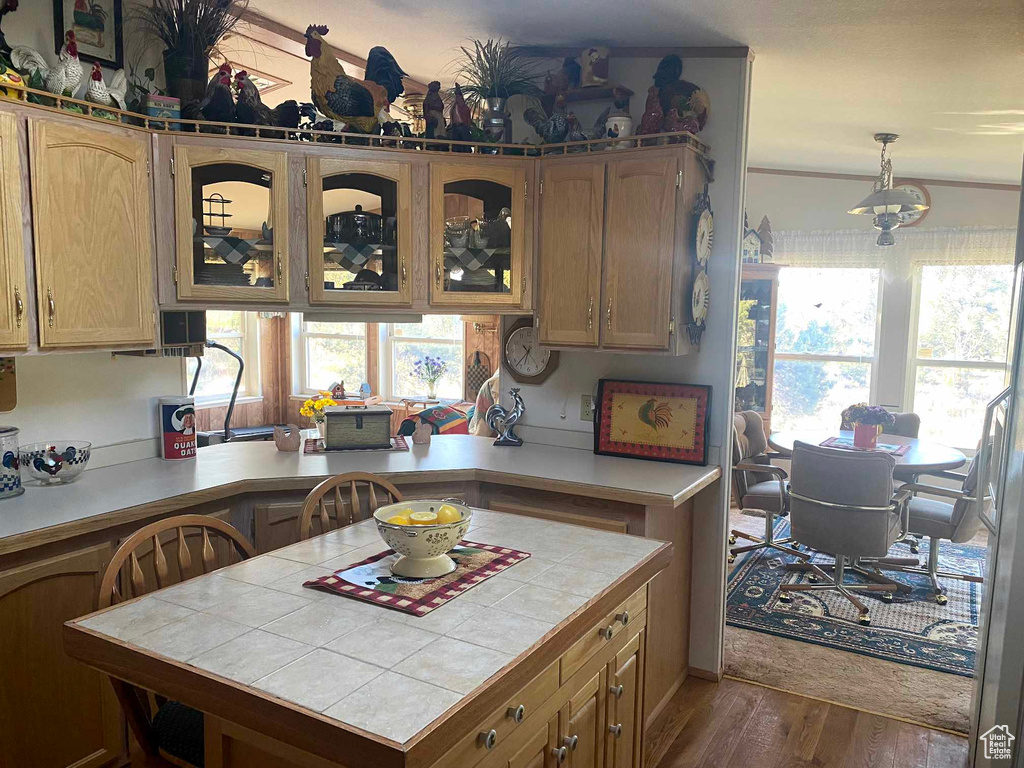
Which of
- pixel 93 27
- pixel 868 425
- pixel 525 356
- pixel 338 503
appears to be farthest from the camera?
pixel 868 425

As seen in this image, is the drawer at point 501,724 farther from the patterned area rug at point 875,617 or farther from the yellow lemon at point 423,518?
the patterned area rug at point 875,617

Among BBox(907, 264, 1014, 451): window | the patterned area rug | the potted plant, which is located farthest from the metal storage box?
BBox(907, 264, 1014, 451): window

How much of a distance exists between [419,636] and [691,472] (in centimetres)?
178

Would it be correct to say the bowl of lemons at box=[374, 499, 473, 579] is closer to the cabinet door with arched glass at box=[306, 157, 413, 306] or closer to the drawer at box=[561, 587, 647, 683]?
the drawer at box=[561, 587, 647, 683]

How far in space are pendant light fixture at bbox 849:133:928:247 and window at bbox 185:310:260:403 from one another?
572 centimetres

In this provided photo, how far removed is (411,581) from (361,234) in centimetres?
172

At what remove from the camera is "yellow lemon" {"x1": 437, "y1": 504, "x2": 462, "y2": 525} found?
182 centimetres

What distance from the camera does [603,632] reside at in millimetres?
1800

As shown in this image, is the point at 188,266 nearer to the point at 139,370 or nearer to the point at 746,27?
the point at 139,370

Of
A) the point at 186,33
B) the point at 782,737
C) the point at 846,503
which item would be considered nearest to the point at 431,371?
the point at 846,503

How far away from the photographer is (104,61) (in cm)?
278

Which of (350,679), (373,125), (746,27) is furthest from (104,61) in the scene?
(350,679)

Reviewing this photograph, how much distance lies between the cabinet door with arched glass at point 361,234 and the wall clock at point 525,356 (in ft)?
2.09

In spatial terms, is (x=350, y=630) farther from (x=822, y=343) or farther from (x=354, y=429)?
(x=822, y=343)
